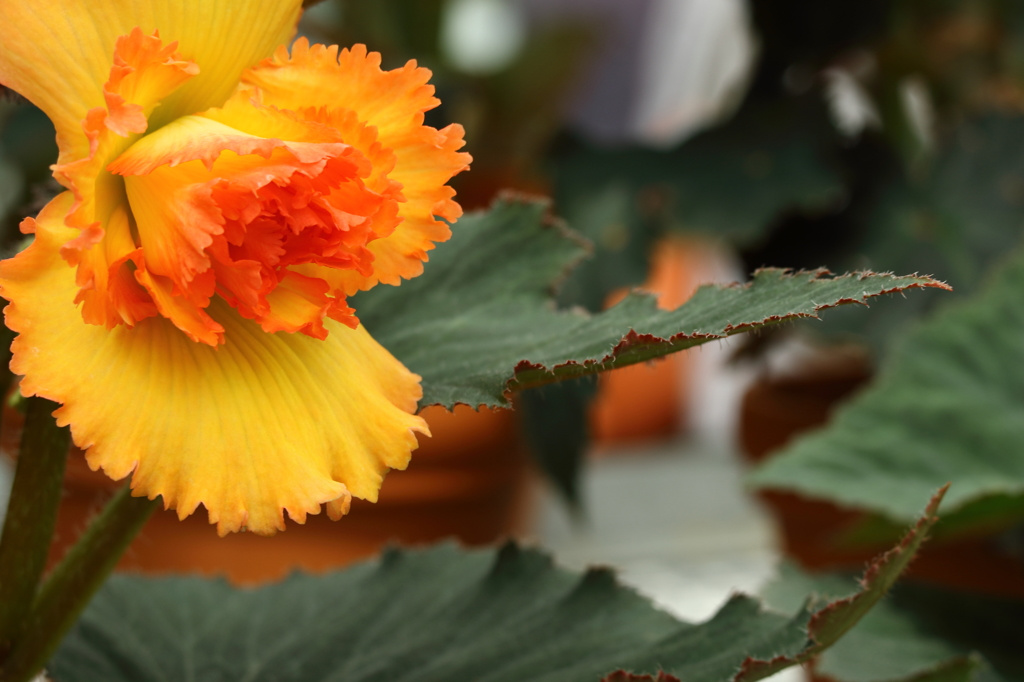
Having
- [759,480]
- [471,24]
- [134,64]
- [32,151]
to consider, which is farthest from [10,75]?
[471,24]

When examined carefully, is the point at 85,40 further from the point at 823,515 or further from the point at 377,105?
the point at 823,515

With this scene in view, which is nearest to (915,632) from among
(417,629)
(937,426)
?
(937,426)

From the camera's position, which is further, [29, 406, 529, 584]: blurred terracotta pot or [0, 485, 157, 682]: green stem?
[29, 406, 529, 584]: blurred terracotta pot

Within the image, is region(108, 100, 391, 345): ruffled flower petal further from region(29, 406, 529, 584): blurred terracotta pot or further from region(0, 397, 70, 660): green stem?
region(29, 406, 529, 584): blurred terracotta pot

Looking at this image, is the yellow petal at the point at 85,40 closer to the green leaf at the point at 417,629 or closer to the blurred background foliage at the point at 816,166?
the green leaf at the point at 417,629

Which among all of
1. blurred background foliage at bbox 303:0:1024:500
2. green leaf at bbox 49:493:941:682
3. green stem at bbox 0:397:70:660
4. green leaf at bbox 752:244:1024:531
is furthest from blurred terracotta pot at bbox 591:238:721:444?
green stem at bbox 0:397:70:660

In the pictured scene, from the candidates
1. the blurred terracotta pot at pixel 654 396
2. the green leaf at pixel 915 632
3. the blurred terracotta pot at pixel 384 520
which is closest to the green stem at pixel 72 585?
the green leaf at pixel 915 632
